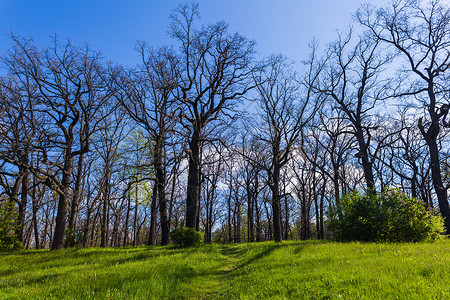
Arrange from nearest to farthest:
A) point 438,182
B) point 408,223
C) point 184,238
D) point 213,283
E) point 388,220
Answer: point 213,283, point 408,223, point 388,220, point 184,238, point 438,182

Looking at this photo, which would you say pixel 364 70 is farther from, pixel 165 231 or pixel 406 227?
pixel 165 231

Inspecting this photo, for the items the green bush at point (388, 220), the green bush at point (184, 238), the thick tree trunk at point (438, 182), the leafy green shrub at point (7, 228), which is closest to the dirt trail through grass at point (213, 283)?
the green bush at point (184, 238)

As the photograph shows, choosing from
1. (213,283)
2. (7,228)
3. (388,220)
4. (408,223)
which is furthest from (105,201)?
(408,223)

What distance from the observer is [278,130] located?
15.2 m

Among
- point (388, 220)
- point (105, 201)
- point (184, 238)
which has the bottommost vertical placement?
point (184, 238)

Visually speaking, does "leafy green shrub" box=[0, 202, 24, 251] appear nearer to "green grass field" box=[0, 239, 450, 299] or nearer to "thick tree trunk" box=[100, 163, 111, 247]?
"thick tree trunk" box=[100, 163, 111, 247]

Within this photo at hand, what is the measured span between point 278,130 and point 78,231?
54.2ft

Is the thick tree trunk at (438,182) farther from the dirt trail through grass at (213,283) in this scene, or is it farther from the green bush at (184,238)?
the green bush at (184,238)

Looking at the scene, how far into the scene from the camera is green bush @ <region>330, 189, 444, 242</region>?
380 inches

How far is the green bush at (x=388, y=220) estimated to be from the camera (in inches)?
380

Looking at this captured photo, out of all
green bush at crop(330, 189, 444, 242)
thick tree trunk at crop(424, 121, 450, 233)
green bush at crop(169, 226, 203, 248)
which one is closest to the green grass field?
green bush at crop(330, 189, 444, 242)

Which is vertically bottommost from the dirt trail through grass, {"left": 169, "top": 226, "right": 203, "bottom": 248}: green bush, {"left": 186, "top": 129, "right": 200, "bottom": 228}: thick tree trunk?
the dirt trail through grass

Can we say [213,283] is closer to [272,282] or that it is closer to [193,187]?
[272,282]

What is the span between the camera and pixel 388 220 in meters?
9.91
